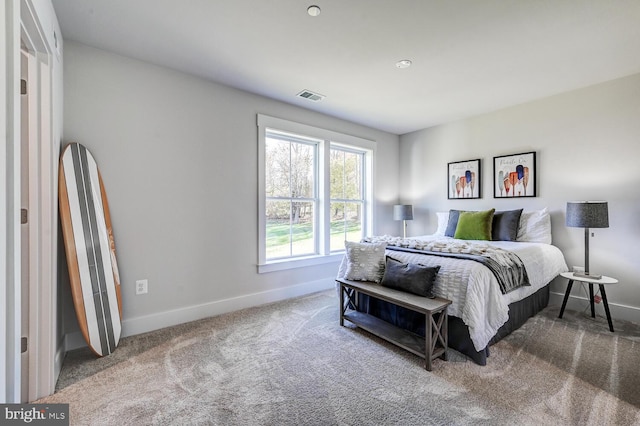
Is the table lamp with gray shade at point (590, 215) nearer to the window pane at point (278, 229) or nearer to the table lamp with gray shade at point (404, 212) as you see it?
the table lamp with gray shade at point (404, 212)

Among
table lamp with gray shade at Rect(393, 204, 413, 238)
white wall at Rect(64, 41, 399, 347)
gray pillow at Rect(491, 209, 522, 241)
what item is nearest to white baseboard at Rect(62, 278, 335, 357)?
white wall at Rect(64, 41, 399, 347)

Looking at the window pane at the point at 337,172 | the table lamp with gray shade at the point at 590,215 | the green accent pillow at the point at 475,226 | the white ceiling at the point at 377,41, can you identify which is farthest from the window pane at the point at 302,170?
the table lamp with gray shade at the point at 590,215

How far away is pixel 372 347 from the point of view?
2283mm

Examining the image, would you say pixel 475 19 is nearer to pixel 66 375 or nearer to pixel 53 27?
pixel 53 27

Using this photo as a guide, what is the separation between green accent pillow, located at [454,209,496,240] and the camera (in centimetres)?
340

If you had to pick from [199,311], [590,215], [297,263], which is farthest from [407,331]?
[590,215]

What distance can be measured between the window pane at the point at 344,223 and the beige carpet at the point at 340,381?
1.76 metres

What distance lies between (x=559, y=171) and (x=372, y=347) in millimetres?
3039

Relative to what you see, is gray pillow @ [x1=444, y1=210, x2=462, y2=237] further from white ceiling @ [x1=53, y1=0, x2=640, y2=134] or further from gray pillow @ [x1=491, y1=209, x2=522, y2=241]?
white ceiling @ [x1=53, y1=0, x2=640, y2=134]

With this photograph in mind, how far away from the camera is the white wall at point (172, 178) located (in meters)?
2.37

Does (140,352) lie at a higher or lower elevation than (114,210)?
lower

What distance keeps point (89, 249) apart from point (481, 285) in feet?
9.68
